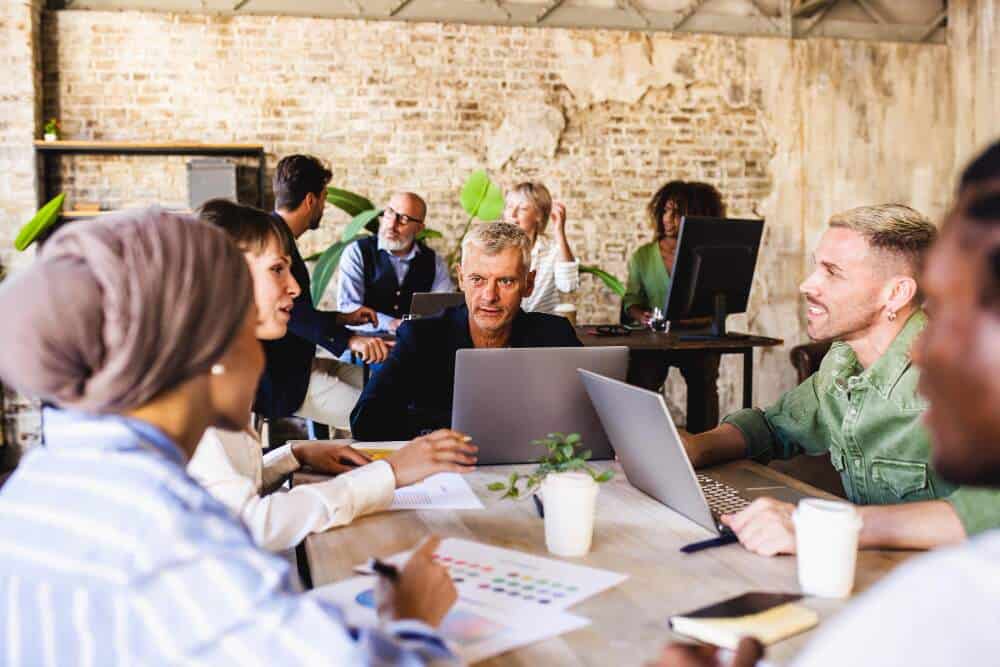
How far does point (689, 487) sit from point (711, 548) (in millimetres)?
140

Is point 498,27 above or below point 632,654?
above

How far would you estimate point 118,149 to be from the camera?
6.13 metres

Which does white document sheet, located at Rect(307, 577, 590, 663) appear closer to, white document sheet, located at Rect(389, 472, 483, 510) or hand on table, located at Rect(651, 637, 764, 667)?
hand on table, located at Rect(651, 637, 764, 667)

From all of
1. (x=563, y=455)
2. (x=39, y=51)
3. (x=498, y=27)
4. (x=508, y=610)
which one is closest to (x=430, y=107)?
(x=498, y=27)

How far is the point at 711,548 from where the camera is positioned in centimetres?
158

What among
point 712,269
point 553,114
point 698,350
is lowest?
point 698,350

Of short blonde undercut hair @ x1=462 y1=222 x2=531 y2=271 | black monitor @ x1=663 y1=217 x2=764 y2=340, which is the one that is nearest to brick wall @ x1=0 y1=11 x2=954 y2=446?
black monitor @ x1=663 y1=217 x2=764 y2=340

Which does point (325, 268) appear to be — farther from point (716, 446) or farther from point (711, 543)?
point (711, 543)

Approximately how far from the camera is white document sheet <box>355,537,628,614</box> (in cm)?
134

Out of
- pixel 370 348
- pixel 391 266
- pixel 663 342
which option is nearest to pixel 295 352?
pixel 370 348

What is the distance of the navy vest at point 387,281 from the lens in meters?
5.47

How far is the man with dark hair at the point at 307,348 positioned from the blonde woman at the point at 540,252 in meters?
0.95

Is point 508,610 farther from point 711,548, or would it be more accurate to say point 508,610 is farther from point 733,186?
point 733,186

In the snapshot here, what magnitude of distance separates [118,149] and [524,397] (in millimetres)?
4948
